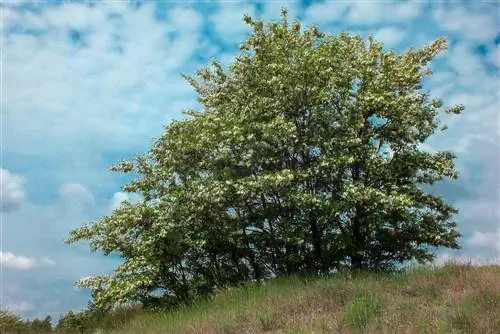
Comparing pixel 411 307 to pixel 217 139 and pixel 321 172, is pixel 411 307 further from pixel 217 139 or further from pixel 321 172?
pixel 217 139

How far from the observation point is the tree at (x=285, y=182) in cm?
2008

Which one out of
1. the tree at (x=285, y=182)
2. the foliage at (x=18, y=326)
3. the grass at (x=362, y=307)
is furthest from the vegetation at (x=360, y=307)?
the foliage at (x=18, y=326)

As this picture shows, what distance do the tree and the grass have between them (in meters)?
3.58

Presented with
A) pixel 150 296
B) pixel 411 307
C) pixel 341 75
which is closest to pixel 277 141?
pixel 341 75

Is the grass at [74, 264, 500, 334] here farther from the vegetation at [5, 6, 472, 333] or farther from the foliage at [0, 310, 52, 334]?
the foliage at [0, 310, 52, 334]

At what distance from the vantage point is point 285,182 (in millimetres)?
18875

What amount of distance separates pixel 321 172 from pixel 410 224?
4.41 metres

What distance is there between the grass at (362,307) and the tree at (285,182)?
3.58 metres

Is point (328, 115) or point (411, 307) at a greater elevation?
point (328, 115)

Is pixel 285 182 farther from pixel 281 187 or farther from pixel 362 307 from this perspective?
pixel 362 307

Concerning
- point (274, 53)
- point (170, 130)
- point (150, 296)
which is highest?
point (274, 53)

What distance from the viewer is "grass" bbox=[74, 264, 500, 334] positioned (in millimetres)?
11758

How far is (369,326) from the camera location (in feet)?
38.4

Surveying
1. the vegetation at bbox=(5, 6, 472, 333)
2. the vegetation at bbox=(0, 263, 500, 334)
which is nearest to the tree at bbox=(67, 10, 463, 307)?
the vegetation at bbox=(5, 6, 472, 333)
